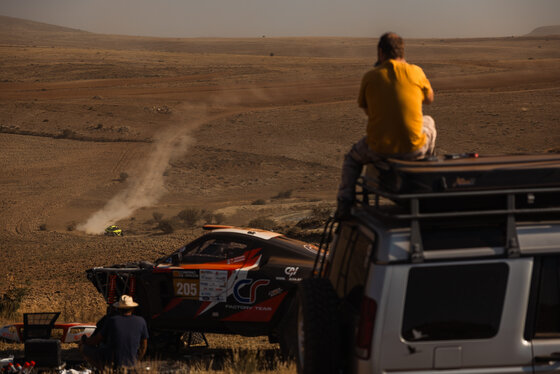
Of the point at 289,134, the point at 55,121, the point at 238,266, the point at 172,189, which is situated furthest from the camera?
the point at 55,121

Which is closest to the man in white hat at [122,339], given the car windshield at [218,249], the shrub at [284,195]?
the car windshield at [218,249]

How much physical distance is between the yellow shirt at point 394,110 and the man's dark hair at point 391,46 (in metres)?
0.12

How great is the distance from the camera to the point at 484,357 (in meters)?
4.42

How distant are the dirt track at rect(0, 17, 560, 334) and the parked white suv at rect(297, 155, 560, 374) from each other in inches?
319

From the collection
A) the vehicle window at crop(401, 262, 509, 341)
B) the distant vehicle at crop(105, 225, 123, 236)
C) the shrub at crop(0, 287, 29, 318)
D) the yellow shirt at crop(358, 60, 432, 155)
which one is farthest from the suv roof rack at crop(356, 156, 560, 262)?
the distant vehicle at crop(105, 225, 123, 236)

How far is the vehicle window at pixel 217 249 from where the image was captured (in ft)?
32.5

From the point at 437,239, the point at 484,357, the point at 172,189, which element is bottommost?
the point at 172,189

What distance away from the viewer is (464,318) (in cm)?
443

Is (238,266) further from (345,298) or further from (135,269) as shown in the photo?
(345,298)

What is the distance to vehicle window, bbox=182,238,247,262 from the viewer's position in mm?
9914

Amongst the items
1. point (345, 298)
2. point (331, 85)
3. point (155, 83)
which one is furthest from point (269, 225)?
point (155, 83)

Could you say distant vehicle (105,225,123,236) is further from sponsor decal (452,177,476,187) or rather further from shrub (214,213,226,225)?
sponsor decal (452,177,476,187)

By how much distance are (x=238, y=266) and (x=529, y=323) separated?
569 cm

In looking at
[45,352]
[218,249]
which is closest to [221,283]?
[218,249]
